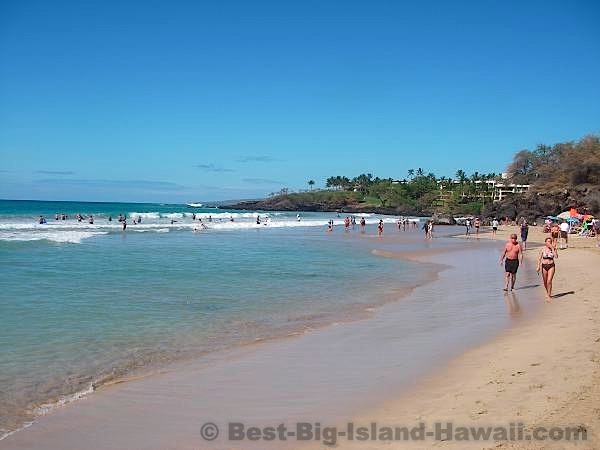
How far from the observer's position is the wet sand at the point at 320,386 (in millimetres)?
5168

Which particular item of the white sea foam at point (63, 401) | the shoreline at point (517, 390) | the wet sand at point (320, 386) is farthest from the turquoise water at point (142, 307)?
the shoreline at point (517, 390)

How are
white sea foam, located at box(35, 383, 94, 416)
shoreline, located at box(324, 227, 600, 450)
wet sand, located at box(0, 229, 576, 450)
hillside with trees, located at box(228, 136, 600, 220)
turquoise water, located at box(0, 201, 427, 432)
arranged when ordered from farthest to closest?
hillside with trees, located at box(228, 136, 600, 220) → turquoise water, located at box(0, 201, 427, 432) → white sea foam, located at box(35, 383, 94, 416) → wet sand, located at box(0, 229, 576, 450) → shoreline, located at box(324, 227, 600, 450)

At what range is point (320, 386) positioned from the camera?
6.46 m

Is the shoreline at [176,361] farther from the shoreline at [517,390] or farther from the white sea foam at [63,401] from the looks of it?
the shoreline at [517,390]

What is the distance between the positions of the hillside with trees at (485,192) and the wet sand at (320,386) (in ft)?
199

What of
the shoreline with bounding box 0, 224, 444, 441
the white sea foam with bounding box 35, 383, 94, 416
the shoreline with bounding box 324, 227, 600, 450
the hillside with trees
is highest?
the hillside with trees

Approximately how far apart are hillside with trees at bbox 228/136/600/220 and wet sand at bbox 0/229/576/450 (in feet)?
199

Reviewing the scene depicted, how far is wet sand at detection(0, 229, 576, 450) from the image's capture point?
203 inches

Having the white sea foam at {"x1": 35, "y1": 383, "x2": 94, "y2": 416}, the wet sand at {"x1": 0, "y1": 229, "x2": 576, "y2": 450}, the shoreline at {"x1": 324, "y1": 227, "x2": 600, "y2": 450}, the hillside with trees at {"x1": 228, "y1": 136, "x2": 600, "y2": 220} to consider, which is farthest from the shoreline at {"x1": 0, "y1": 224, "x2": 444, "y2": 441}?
the hillside with trees at {"x1": 228, "y1": 136, "x2": 600, "y2": 220}

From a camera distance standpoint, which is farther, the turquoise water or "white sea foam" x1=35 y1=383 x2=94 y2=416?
the turquoise water

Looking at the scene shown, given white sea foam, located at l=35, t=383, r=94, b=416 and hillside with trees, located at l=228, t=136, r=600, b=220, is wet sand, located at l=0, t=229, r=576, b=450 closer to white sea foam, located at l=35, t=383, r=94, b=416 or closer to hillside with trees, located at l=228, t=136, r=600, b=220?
white sea foam, located at l=35, t=383, r=94, b=416

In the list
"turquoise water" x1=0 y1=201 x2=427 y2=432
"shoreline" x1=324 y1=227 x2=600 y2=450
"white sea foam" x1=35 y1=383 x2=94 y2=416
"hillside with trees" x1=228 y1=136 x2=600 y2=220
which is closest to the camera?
"shoreline" x1=324 y1=227 x2=600 y2=450

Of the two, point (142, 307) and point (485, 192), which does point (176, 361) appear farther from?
point (485, 192)

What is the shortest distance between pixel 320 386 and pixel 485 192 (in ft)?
423
